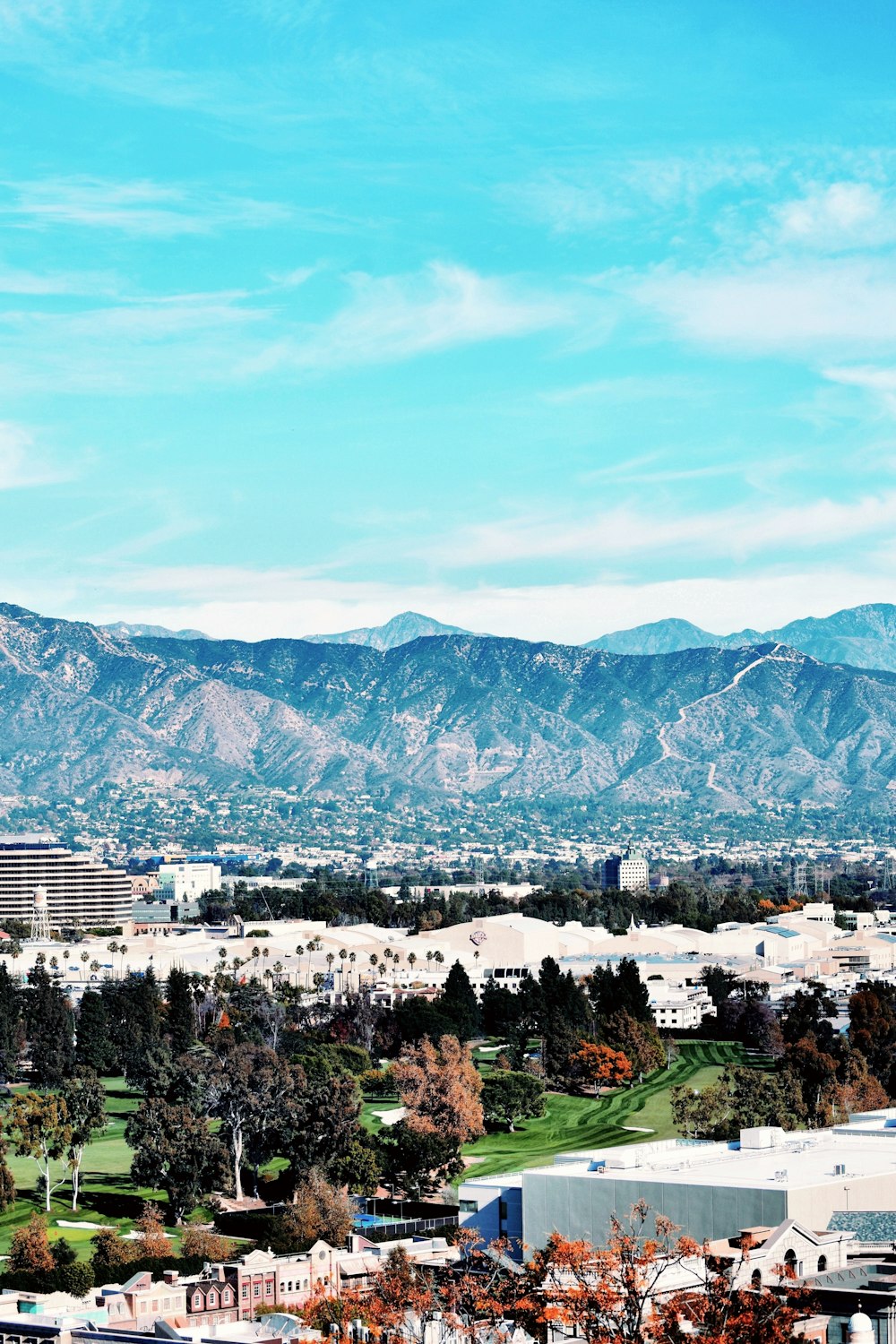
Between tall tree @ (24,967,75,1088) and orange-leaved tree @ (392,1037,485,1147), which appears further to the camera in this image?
tall tree @ (24,967,75,1088)

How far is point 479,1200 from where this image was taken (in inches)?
2783

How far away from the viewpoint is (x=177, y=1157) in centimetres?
8431

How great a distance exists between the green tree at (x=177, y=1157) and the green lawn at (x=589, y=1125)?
10.5m

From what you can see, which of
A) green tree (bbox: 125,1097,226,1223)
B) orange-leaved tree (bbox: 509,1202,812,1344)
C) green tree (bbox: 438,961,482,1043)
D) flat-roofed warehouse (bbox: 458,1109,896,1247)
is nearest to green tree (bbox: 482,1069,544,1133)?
green tree (bbox: 438,961,482,1043)

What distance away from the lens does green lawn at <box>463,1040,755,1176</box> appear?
95.2m

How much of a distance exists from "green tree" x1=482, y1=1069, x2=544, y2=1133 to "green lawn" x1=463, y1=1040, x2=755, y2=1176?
0.58 meters

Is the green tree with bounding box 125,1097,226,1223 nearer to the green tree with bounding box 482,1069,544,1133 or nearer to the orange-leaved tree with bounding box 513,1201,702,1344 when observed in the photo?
the green tree with bounding box 482,1069,544,1133

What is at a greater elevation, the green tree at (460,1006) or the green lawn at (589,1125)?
the green tree at (460,1006)

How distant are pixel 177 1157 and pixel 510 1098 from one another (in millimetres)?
22946

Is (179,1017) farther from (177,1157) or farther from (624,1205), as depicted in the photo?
(624,1205)

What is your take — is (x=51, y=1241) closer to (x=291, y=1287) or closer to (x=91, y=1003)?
(x=291, y=1287)

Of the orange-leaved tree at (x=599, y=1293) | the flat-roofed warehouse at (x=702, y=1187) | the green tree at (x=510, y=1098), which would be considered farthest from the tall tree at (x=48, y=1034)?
the orange-leaved tree at (x=599, y=1293)

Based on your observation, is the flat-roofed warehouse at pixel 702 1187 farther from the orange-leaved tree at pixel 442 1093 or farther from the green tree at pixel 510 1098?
the green tree at pixel 510 1098

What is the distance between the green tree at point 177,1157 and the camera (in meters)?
83.5
